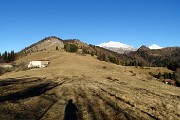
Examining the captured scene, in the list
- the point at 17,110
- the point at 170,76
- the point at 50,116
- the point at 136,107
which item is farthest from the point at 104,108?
the point at 170,76

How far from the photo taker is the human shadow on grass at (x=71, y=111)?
2309cm

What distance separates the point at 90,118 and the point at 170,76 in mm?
150767

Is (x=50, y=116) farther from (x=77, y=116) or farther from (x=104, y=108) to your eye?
(x=104, y=108)

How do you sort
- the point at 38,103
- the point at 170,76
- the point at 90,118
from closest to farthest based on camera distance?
the point at 90,118 → the point at 38,103 → the point at 170,76

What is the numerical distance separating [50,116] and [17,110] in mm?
4179

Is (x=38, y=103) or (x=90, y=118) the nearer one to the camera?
(x=90, y=118)

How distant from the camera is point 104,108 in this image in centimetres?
2759

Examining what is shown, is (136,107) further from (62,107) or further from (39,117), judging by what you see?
(39,117)

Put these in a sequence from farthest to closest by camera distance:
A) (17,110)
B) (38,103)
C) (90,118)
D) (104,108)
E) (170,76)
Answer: (170,76) → (38,103) → (104,108) → (17,110) → (90,118)

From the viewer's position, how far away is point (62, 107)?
27.6 meters

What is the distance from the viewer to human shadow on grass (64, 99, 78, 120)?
909 inches

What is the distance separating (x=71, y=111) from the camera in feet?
84.3

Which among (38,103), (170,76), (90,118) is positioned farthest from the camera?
(170,76)

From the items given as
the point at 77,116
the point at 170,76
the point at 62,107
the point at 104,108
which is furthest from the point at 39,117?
the point at 170,76
